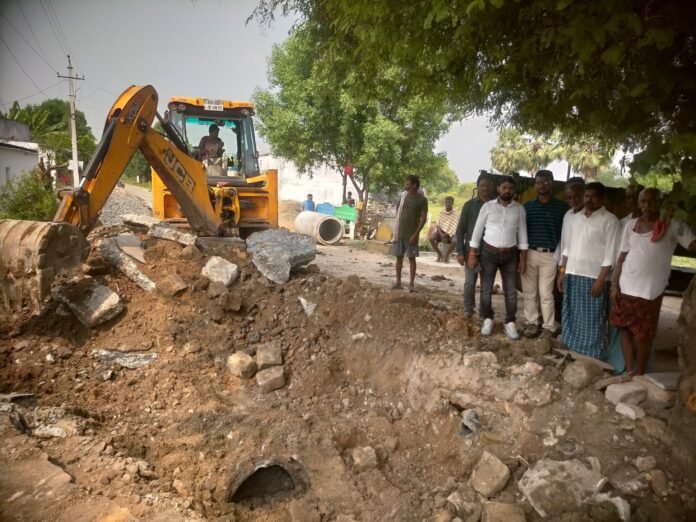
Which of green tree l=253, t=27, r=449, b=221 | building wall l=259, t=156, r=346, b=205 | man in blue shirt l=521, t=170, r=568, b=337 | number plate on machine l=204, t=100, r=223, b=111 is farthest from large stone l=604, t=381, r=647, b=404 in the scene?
building wall l=259, t=156, r=346, b=205

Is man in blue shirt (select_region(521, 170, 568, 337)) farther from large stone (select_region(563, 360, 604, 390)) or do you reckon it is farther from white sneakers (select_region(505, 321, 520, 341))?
large stone (select_region(563, 360, 604, 390))

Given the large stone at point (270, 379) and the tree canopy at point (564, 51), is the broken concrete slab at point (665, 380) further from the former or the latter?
the large stone at point (270, 379)

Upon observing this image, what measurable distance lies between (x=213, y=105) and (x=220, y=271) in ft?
11.8

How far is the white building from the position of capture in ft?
56.4

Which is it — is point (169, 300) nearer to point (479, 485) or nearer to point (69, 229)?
point (69, 229)

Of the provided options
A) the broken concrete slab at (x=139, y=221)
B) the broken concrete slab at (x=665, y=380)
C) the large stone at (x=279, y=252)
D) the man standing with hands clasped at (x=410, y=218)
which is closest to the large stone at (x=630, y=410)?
the broken concrete slab at (x=665, y=380)

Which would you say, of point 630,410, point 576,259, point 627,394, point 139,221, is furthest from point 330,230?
point 630,410

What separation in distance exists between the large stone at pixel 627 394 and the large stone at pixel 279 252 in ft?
12.0

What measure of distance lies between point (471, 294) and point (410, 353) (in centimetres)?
115

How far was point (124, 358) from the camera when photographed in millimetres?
4348

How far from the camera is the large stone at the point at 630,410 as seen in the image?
10.5 feet

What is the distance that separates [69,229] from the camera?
4.21 metres

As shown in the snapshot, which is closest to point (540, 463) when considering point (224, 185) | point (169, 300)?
point (169, 300)

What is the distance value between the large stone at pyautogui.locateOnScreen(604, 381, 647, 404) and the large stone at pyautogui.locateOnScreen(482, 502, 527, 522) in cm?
118
